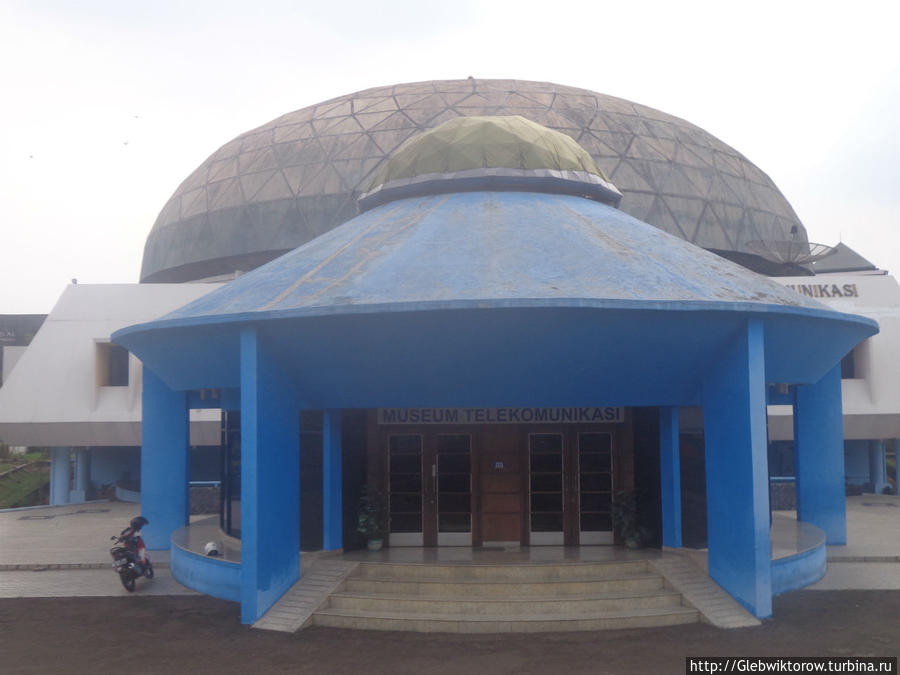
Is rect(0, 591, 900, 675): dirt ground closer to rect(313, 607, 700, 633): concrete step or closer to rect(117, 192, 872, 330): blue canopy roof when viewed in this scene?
rect(313, 607, 700, 633): concrete step

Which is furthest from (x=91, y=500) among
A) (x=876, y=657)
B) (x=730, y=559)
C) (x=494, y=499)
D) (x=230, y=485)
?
(x=876, y=657)

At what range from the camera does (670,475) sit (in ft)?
49.9

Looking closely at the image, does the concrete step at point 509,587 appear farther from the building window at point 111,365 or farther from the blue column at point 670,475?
the building window at point 111,365

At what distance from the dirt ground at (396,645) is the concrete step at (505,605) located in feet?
2.06

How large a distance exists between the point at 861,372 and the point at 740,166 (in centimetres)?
1131

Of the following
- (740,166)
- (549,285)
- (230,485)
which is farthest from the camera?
(740,166)

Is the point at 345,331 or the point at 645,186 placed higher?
the point at 645,186

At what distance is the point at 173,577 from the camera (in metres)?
15.8

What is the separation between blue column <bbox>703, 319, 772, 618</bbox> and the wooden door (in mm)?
3803

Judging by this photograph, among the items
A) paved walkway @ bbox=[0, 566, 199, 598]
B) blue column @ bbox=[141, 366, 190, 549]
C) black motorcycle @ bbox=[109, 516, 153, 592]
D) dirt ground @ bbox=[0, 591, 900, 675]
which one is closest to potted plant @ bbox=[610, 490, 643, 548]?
dirt ground @ bbox=[0, 591, 900, 675]

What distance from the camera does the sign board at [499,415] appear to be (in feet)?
50.9

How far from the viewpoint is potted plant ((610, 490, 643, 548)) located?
1495 centimetres

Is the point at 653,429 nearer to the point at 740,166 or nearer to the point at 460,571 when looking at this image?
the point at 460,571

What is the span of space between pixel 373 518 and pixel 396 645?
4110 millimetres
